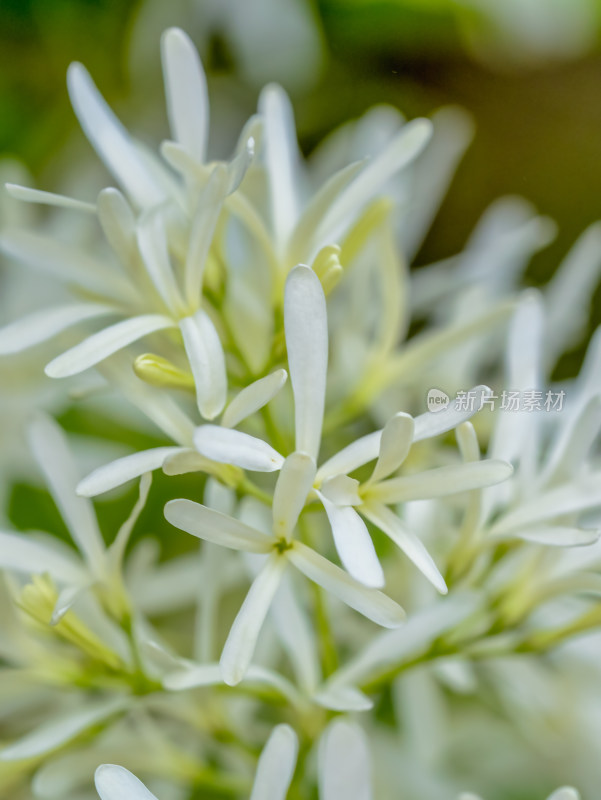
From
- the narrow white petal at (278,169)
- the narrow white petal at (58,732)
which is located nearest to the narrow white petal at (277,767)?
the narrow white petal at (58,732)

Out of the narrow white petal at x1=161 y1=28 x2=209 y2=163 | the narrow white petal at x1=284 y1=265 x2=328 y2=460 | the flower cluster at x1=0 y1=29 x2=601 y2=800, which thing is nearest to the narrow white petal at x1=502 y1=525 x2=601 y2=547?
the flower cluster at x1=0 y1=29 x2=601 y2=800

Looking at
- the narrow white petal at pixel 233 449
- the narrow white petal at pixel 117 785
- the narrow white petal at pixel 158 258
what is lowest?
the narrow white petal at pixel 117 785

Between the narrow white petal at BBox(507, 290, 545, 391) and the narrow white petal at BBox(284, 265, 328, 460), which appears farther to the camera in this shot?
the narrow white petal at BBox(507, 290, 545, 391)

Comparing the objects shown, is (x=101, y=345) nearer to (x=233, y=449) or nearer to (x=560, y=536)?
(x=233, y=449)

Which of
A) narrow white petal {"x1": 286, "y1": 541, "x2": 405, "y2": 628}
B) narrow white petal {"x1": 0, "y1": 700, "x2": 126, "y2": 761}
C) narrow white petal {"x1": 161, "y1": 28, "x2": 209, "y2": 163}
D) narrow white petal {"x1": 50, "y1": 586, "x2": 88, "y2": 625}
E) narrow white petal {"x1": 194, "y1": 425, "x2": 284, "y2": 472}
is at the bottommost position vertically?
narrow white petal {"x1": 0, "y1": 700, "x2": 126, "y2": 761}

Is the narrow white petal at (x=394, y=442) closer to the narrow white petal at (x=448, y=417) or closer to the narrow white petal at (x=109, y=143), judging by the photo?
the narrow white petal at (x=448, y=417)

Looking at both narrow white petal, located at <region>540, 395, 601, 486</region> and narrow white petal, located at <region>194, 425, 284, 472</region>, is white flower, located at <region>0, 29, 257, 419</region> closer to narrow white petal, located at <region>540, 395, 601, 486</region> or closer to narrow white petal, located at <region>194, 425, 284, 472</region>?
narrow white petal, located at <region>194, 425, 284, 472</region>

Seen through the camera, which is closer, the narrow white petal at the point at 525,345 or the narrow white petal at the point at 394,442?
the narrow white petal at the point at 394,442

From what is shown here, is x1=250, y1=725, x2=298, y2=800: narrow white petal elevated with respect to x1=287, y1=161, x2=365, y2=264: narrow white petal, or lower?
lower
